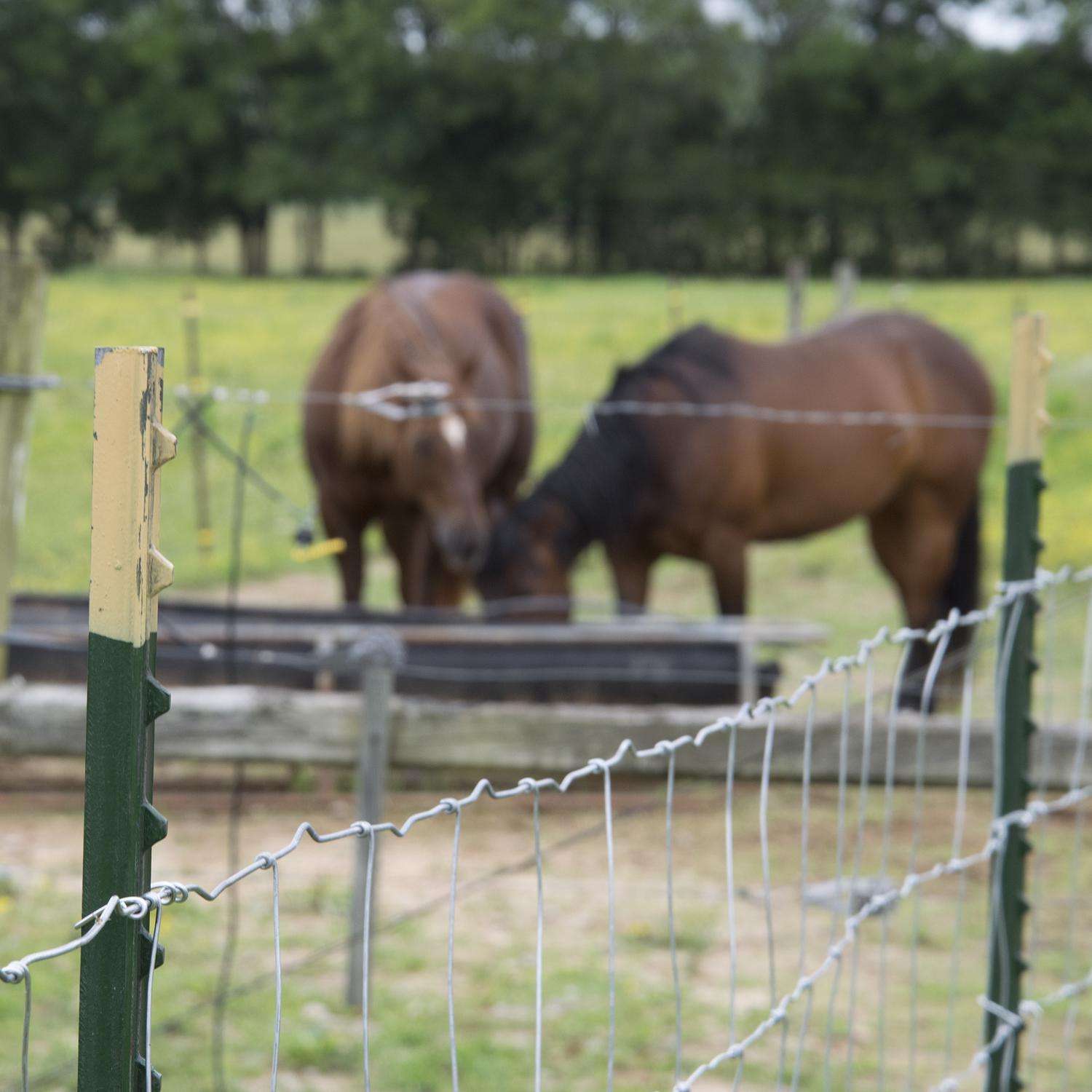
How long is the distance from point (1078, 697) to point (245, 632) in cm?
359

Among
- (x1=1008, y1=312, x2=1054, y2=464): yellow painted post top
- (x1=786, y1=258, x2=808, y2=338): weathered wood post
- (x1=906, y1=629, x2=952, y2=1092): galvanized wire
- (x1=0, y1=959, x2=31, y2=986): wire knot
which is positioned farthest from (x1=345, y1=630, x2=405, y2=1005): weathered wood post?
(x1=786, y1=258, x2=808, y2=338): weathered wood post

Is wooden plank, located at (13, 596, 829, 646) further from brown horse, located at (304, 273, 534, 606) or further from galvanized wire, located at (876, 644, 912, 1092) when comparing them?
galvanized wire, located at (876, 644, 912, 1092)

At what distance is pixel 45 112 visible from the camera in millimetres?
37719

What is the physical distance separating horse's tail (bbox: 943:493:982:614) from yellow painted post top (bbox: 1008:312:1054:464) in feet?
15.1

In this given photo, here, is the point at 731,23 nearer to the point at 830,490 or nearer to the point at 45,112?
the point at 45,112

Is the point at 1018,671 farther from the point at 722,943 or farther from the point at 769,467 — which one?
the point at 769,467

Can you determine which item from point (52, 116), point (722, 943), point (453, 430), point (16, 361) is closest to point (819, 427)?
point (453, 430)

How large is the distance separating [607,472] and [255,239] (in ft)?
110

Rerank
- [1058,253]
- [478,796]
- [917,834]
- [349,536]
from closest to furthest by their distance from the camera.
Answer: [478,796] → [917,834] → [349,536] → [1058,253]

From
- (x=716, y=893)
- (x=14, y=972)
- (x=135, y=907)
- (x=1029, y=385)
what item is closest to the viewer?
(x=14, y=972)

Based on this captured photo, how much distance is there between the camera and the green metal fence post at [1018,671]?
2.84 metres

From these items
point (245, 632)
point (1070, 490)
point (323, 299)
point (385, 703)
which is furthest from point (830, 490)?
point (323, 299)

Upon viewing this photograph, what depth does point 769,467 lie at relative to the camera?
6.80 metres

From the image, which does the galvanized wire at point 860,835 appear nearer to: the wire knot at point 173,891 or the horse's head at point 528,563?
the wire knot at point 173,891
